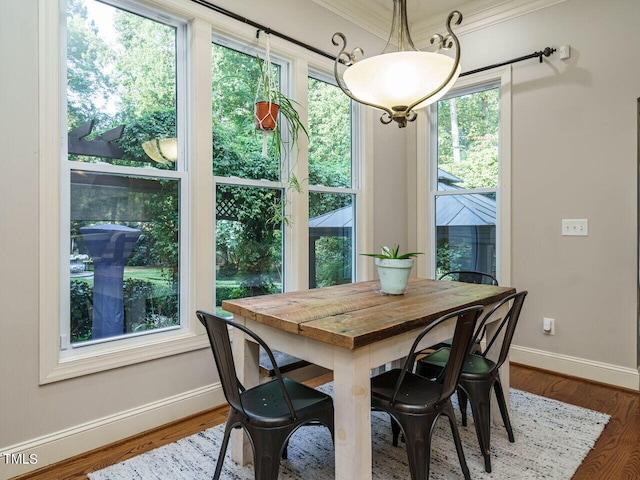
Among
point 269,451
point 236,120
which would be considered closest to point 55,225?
point 236,120

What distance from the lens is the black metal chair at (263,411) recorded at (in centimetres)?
144

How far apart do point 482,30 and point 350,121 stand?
1390 mm

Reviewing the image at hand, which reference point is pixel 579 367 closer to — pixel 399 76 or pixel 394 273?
pixel 394 273

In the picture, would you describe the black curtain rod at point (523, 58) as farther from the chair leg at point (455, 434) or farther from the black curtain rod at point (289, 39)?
the chair leg at point (455, 434)

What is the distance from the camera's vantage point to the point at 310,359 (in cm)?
152

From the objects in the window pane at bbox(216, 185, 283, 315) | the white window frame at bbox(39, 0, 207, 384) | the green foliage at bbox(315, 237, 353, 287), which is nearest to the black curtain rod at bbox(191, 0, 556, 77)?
the white window frame at bbox(39, 0, 207, 384)

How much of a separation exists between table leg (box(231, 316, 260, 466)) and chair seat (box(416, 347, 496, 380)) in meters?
0.87

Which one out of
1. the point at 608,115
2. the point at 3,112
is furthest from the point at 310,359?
the point at 608,115

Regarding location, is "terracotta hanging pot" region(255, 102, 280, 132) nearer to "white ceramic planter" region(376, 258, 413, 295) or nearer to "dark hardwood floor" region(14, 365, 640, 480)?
"white ceramic planter" region(376, 258, 413, 295)

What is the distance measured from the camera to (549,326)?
3129mm

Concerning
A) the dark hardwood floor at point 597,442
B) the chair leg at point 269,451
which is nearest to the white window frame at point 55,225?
the dark hardwood floor at point 597,442

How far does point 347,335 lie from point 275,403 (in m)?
0.49

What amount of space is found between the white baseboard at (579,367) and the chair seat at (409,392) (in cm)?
194

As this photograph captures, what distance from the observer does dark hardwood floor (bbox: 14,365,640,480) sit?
6.05 ft
